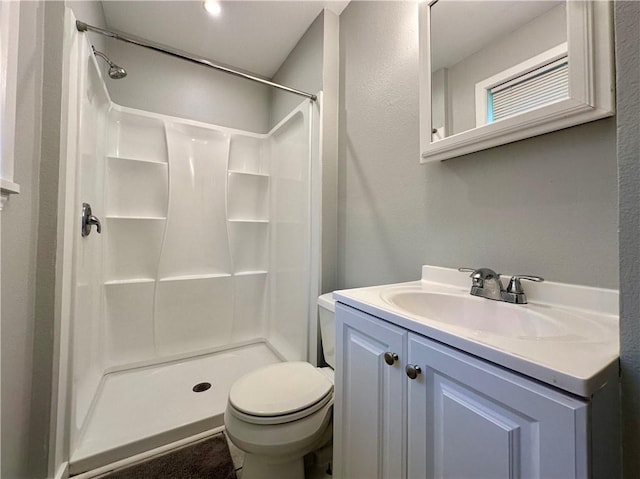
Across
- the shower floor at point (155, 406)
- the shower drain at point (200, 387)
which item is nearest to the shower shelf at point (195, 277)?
the shower floor at point (155, 406)

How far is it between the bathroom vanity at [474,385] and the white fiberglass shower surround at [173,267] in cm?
80

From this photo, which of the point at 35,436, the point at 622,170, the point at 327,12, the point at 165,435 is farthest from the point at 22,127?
the point at 327,12

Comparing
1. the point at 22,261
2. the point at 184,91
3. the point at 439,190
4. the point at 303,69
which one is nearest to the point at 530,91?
the point at 439,190

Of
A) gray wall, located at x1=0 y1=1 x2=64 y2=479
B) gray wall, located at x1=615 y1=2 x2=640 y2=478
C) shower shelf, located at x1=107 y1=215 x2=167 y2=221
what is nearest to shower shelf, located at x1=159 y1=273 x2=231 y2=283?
shower shelf, located at x1=107 y1=215 x2=167 y2=221

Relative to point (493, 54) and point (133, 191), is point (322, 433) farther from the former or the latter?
point (133, 191)

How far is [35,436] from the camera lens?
96cm

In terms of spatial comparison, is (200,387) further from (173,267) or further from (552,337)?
(552,337)

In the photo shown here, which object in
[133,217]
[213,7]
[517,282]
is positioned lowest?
[517,282]

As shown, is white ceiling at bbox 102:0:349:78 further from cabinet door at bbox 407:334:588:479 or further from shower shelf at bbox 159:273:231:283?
cabinet door at bbox 407:334:588:479

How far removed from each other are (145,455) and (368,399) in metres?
1.16

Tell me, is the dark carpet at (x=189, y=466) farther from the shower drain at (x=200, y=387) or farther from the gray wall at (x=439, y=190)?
the gray wall at (x=439, y=190)

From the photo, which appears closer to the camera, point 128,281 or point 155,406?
point 155,406

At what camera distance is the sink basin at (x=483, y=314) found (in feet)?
2.23

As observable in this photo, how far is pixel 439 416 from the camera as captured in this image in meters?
0.58
